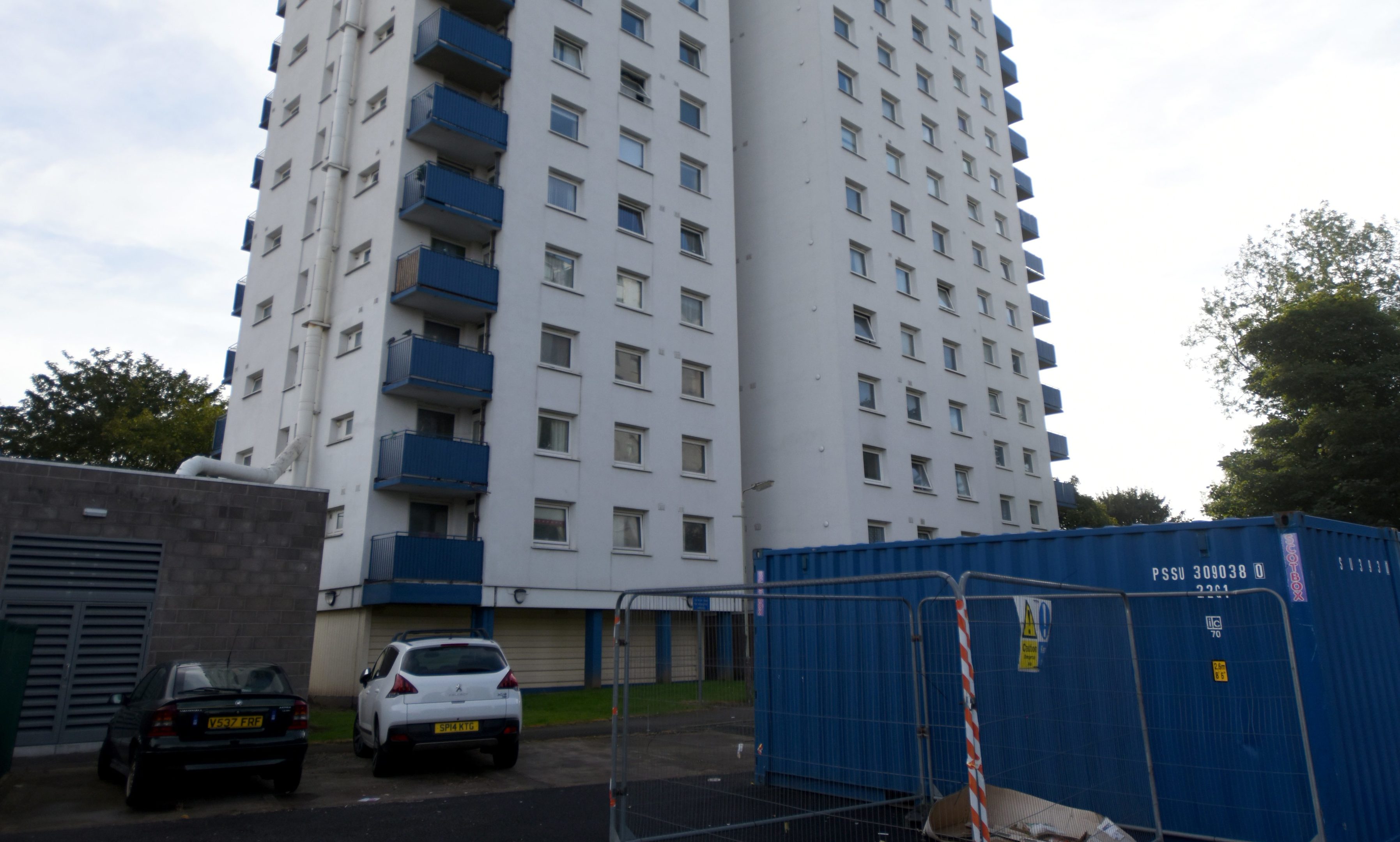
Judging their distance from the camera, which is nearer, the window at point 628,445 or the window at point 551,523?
the window at point 551,523

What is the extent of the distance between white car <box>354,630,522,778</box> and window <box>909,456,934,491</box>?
78.5ft

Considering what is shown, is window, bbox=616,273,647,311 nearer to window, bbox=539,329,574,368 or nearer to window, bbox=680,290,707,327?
window, bbox=680,290,707,327

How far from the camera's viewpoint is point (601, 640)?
79.5ft

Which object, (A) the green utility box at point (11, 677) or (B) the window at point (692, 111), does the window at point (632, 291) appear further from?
(A) the green utility box at point (11, 677)

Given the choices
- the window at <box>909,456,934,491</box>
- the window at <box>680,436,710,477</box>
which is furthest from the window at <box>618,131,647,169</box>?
the window at <box>909,456,934,491</box>

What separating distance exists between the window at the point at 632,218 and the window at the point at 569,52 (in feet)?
15.2

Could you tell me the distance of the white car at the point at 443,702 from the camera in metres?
11.1

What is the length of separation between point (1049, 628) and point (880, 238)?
28539 millimetres

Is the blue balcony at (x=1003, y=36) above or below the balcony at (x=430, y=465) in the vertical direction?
above

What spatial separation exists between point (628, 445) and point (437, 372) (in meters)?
6.49

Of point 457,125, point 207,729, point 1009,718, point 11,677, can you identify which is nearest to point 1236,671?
point 1009,718

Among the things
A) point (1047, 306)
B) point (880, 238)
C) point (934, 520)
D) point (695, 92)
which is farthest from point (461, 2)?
point (1047, 306)

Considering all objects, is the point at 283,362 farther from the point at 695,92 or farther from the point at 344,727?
the point at 695,92

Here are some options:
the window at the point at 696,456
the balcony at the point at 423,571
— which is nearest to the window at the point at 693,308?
the window at the point at 696,456
